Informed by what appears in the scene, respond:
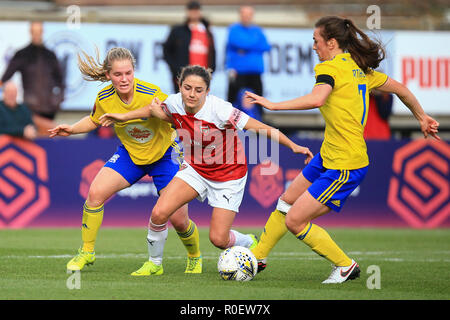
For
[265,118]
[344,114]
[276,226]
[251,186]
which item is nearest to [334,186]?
[344,114]

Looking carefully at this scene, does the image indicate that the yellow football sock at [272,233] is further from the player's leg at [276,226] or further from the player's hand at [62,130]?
the player's hand at [62,130]

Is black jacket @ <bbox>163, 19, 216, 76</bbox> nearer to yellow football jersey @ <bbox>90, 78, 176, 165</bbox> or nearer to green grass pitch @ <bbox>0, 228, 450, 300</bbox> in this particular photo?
green grass pitch @ <bbox>0, 228, 450, 300</bbox>

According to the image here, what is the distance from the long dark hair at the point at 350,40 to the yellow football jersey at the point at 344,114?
8 cm

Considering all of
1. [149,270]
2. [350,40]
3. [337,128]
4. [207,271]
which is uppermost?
[350,40]

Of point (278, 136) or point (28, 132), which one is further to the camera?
point (28, 132)

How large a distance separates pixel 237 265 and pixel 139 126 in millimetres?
1610

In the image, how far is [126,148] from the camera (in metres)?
7.48

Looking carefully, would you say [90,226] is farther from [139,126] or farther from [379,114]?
[379,114]

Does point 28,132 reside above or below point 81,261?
above

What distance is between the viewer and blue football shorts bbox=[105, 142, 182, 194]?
24.3ft

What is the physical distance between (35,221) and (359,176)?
664 centimetres

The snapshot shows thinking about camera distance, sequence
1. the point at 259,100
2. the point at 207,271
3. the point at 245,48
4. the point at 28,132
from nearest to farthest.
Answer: the point at 259,100 < the point at 207,271 < the point at 28,132 < the point at 245,48
